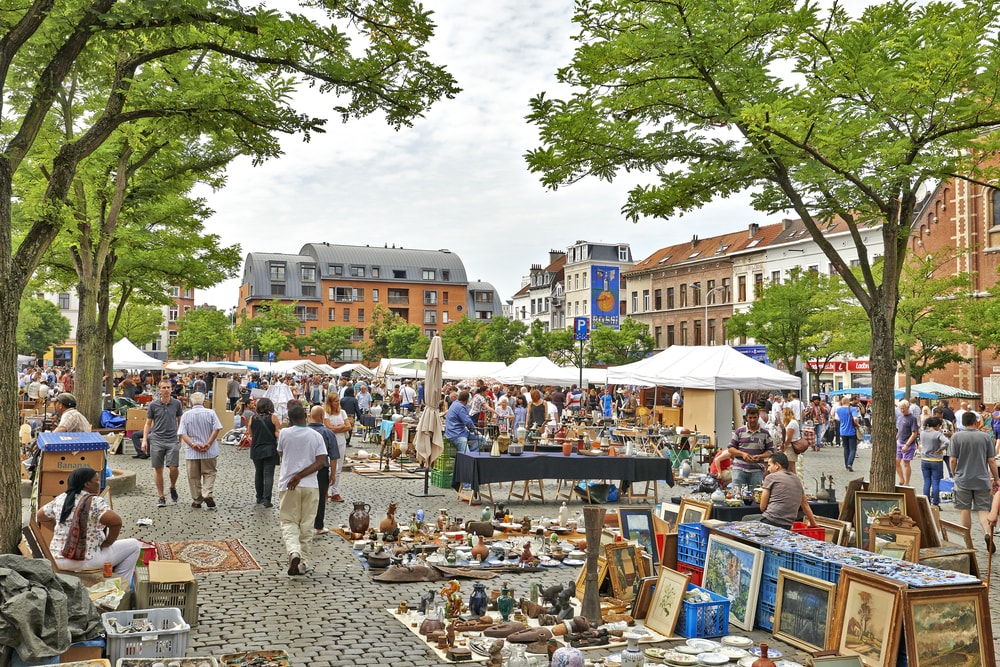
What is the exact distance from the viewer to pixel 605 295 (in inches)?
3002

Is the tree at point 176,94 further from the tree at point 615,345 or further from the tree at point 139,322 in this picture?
the tree at point 139,322

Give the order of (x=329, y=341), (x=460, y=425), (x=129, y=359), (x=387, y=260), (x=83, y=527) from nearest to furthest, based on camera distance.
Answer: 1. (x=83, y=527)
2. (x=460, y=425)
3. (x=129, y=359)
4. (x=329, y=341)
5. (x=387, y=260)

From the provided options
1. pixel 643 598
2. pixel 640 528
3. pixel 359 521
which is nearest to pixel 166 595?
pixel 359 521

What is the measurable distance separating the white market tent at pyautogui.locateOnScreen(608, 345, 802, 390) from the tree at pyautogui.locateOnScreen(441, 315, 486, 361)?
51.7 m

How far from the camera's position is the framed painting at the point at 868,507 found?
372 inches

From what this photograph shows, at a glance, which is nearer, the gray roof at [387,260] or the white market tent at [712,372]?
the white market tent at [712,372]

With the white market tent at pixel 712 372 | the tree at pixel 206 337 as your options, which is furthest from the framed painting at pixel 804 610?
the tree at pixel 206 337

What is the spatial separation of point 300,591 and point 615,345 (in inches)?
2167

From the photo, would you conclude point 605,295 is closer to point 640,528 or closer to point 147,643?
point 640,528

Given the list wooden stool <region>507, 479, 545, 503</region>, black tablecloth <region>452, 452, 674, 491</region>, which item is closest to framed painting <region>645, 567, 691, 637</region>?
black tablecloth <region>452, 452, 674, 491</region>

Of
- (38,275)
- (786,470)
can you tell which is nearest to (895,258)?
(786,470)

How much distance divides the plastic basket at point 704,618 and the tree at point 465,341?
67047 millimetres

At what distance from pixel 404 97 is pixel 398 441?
13.5m

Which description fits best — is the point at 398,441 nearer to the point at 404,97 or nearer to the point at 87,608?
the point at 404,97
